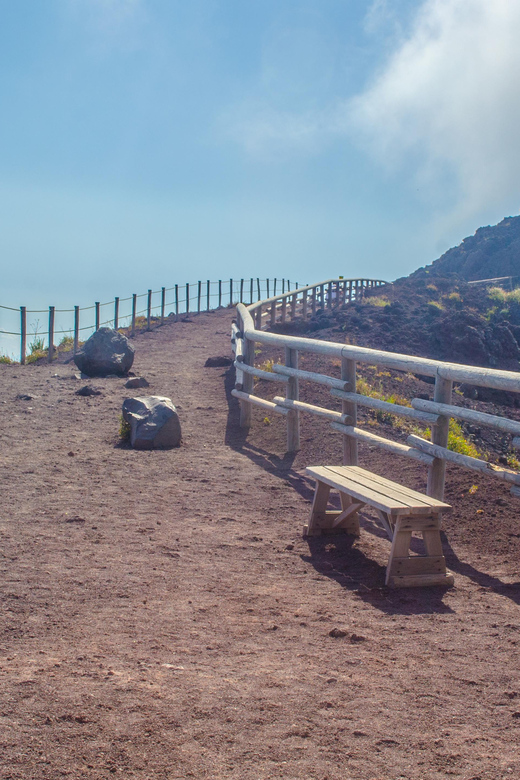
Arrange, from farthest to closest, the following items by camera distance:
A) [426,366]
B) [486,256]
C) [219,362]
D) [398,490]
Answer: [486,256] → [219,362] → [426,366] → [398,490]

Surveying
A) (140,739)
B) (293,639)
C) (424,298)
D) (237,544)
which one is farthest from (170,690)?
(424,298)

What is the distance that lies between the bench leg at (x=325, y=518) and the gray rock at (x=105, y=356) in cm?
840

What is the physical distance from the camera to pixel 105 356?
13180 mm

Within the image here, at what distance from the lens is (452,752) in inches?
97.7

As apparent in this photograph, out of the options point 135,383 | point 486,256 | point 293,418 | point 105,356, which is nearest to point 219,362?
point 105,356

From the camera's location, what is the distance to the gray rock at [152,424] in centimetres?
820

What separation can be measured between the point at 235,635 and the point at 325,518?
2.06 m

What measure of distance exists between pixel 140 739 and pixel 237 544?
2.71 meters

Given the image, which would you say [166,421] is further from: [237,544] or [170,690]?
[170,690]

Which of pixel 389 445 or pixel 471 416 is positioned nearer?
pixel 471 416

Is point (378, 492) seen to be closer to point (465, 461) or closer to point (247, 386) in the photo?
point (465, 461)

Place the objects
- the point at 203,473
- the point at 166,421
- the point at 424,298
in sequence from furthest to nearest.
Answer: the point at 424,298 → the point at 166,421 → the point at 203,473

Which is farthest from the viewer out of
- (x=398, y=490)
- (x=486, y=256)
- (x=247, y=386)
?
(x=486, y=256)

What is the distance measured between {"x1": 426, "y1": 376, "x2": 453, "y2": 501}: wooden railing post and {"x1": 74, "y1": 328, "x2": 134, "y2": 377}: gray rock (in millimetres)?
8670
